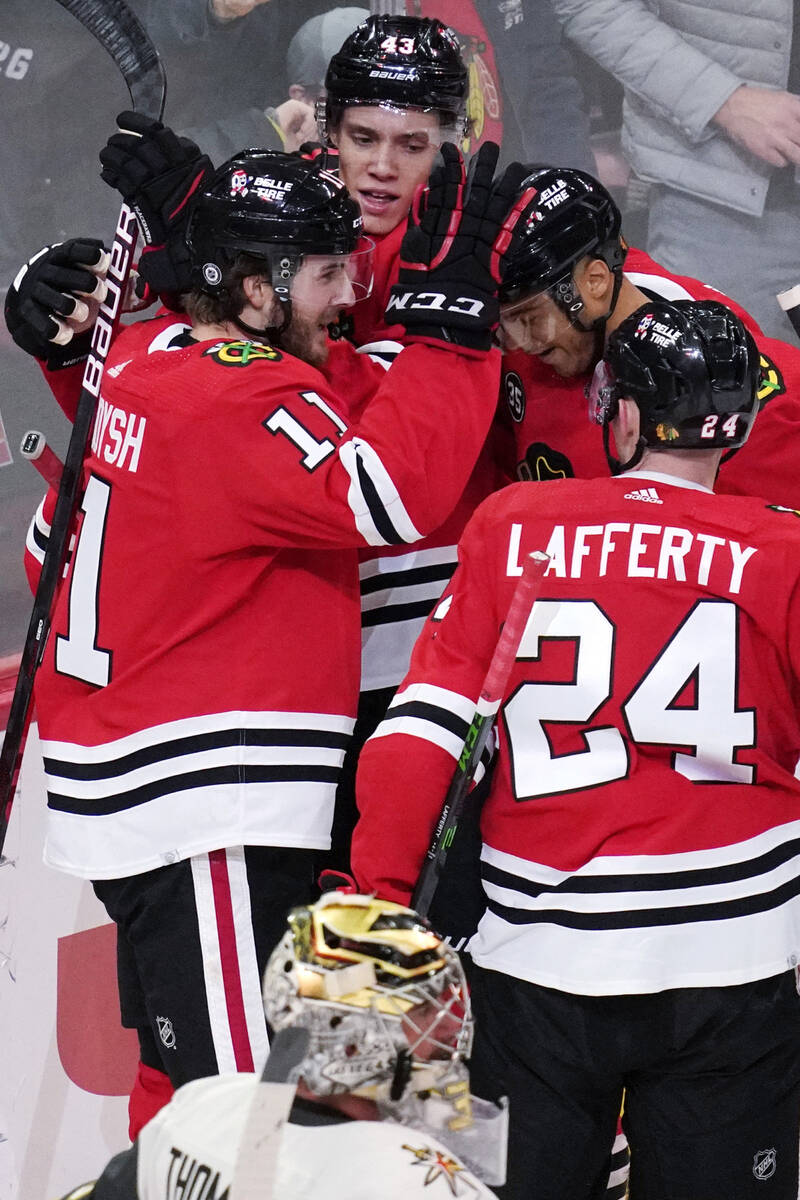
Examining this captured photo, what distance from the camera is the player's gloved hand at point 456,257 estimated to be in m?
1.90

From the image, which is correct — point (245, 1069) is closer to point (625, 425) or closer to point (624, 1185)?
point (624, 1185)

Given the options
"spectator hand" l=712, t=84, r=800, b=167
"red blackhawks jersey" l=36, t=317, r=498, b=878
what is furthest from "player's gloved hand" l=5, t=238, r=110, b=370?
"spectator hand" l=712, t=84, r=800, b=167

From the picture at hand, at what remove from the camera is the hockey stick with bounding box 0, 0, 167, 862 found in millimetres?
2227

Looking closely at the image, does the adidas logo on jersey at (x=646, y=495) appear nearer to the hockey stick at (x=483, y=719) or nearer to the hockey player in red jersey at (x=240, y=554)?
the hockey stick at (x=483, y=719)

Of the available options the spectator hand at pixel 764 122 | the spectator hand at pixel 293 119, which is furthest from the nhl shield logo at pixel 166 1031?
the spectator hand at pixel 764 122

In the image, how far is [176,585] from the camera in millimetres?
1954

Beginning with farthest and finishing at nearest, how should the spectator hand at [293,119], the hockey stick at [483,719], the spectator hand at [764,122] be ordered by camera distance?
the spectator hand at [293,119] < the spectator hand at [764,122] < the hockey stick at [483,719]

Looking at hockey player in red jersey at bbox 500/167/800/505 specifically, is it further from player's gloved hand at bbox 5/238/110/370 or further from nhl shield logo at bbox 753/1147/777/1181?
nhl shield logo at bbox 753/1147/777/1181

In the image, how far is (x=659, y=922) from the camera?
175cm

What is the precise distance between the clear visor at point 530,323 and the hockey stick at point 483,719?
0.47 meters

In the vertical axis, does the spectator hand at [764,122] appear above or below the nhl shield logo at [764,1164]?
above

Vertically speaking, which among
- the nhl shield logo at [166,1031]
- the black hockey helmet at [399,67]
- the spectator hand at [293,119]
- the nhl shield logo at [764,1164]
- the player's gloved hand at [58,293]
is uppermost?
the black hockey helmet at [399,67]

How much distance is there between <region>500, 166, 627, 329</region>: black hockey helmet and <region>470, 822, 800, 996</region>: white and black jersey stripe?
80 cm

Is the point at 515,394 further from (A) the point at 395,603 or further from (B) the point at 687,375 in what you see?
(B) the point at 687,375
